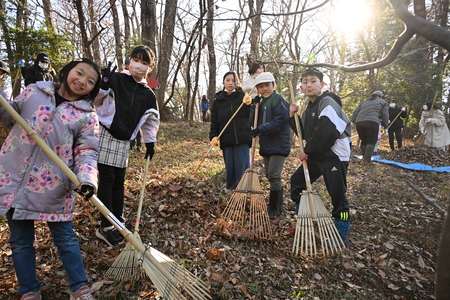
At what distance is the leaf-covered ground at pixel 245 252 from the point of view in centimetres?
271

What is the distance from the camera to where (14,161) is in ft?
6.55

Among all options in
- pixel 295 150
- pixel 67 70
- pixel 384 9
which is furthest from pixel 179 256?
pixel 384 9

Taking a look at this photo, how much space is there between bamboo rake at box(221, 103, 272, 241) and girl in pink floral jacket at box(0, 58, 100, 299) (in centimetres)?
198

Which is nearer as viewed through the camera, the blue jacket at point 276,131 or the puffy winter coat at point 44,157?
the puffy winter coat at point 44,157

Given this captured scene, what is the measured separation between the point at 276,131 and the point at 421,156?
27.3ft

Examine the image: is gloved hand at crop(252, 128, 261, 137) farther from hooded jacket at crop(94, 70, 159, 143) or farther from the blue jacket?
hooded jacket at crop(94, 70, 159, 143)

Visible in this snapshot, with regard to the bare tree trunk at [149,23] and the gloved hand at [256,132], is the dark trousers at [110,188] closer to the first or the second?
the gloved hand at [256,132]

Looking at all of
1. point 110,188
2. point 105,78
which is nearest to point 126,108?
point 105,78

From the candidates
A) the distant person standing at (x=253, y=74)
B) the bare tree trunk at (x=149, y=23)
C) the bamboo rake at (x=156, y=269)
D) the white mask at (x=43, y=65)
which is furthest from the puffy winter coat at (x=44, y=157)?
the bare tree trunk at (x=149, y=23)

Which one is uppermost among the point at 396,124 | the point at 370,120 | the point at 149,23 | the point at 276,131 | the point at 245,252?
the point at 149,23

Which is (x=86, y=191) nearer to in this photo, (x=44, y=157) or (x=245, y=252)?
(x=44, y=157)

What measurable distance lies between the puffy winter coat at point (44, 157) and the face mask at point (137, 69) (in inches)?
39.7

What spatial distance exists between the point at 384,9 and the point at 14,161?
48.7ft

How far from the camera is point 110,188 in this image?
3043 mm
